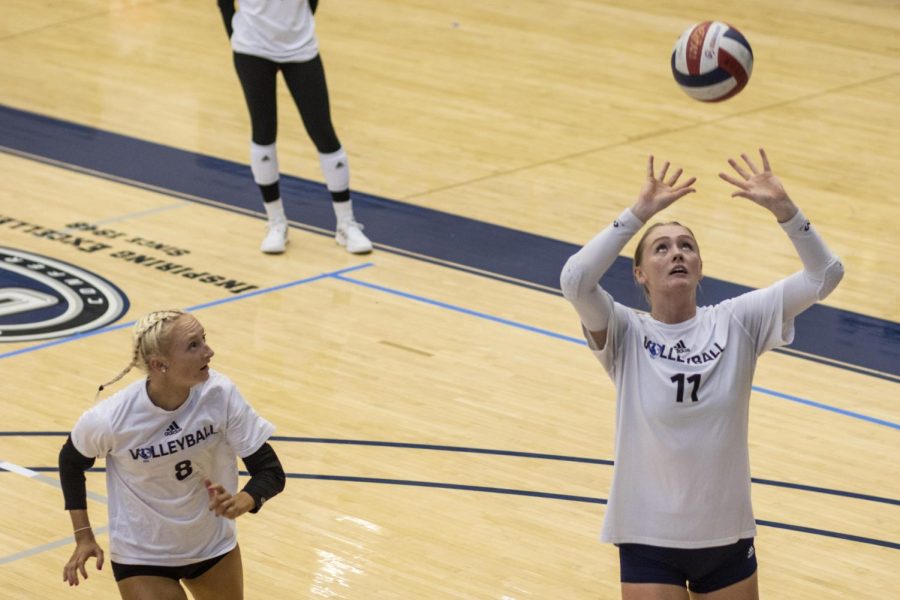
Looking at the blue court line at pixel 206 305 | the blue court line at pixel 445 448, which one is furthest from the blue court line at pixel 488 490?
the blue court line at pixel 206 305

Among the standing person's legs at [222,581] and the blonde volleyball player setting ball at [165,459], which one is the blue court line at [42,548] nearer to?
the standing person's legs at [222,581]

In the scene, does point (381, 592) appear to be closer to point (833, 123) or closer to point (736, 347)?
point (736, 347)

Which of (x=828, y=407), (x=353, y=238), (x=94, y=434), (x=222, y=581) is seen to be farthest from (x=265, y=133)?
(x=94, y=434)

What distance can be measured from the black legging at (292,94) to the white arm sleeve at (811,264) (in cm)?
612

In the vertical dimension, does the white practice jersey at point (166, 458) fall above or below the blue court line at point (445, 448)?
above

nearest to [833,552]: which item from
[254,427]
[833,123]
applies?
[254,427]

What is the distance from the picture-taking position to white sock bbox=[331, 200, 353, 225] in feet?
36.7

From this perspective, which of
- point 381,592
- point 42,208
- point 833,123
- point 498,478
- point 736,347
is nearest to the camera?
point 736,347

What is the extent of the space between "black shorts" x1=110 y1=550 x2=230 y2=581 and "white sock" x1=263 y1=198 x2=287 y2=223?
19.5 feet

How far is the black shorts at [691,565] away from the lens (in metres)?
4.90

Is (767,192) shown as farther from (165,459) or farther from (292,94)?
(292,94)

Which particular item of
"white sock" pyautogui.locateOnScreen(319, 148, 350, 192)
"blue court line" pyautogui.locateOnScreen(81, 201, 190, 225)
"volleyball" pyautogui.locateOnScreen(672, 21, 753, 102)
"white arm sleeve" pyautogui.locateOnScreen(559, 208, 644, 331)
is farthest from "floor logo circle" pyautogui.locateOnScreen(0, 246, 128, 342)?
"white arm sleeve" pyautogui.locateOnScreen(559, 208, 644, 331)

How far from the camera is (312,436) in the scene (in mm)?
8312

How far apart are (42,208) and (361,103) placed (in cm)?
371
